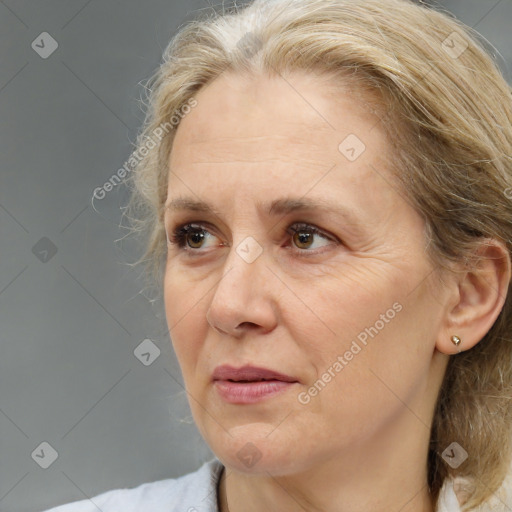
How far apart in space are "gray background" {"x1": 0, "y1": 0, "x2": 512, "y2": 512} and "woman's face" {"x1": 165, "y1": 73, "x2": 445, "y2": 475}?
3.77ft

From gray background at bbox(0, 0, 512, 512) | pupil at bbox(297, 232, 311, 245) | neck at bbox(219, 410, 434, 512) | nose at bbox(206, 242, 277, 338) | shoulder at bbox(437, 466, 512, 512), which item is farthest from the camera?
gray background at bbox(0, 0, 512, 512)

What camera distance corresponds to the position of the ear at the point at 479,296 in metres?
2.11

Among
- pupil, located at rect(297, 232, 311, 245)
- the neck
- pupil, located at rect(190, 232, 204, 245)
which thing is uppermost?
pupil, located at rect(190, 232, 204, 245)

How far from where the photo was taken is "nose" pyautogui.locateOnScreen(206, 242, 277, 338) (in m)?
1.82

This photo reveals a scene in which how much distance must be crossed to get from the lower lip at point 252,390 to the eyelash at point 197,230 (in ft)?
0.91

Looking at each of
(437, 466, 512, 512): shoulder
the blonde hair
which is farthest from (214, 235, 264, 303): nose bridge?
(437, 466, 512, 512): shoulder

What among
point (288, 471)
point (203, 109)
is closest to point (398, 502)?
point (288, 471)

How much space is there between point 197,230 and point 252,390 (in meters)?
0.41

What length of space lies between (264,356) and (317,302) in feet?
0.50

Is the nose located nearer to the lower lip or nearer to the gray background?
the lower lip

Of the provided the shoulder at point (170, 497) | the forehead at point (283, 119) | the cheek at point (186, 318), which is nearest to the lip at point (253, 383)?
the cheek at point (186, 318)

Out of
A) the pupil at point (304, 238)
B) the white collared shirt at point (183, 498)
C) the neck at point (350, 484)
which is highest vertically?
the pupil at point (304, 238)

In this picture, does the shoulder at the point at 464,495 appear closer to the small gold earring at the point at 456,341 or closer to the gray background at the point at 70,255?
the small gold earring at the point at 456,341

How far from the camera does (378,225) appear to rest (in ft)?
6.41
